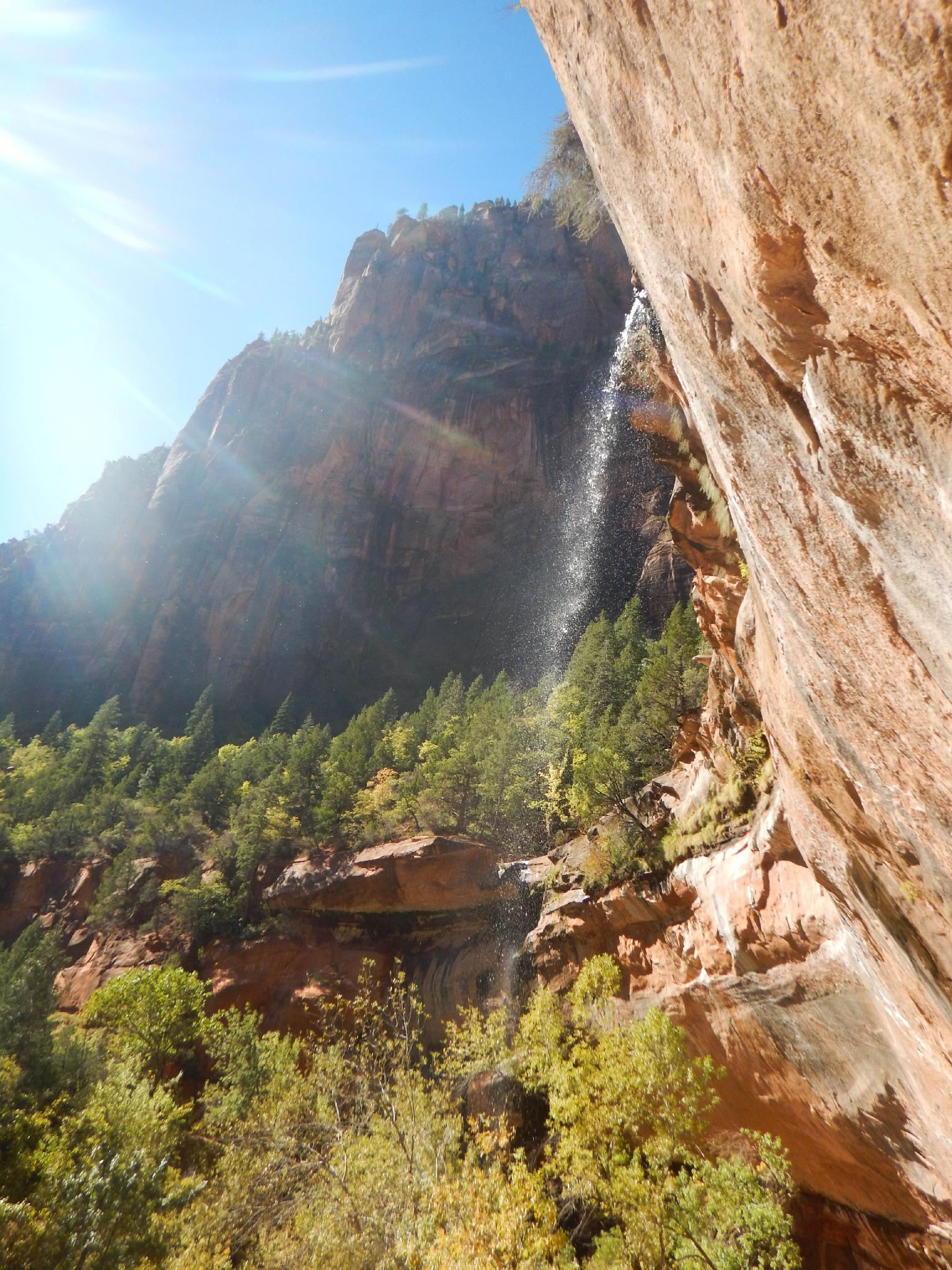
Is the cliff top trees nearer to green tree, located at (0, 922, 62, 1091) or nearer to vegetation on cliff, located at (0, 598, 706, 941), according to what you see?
vegetation on cliff, located at (0, 598, 706, 941)

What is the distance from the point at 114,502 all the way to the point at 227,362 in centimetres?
2424

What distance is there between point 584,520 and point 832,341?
52992mm

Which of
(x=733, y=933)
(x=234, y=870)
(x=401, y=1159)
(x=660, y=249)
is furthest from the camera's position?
(x=234, y=870)

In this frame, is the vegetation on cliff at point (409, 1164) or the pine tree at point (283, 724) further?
the pine tree at point (283, 724)

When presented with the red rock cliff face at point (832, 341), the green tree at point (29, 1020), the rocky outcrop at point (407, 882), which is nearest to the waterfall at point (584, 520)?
the rocky outcrop at point (407, 882)

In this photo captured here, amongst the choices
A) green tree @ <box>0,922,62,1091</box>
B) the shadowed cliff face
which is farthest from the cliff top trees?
the shadowed cliff face

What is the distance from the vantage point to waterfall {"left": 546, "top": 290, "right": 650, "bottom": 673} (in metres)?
49.3

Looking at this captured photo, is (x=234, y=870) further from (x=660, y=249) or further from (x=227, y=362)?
(x=227, y=362)

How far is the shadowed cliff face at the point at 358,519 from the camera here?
181 ft

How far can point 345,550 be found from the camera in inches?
2356

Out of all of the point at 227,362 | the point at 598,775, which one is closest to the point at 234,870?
the point at 598,775

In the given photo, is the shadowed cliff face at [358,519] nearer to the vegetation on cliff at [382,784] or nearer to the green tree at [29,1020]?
the vegetation on cliff at [382,784]

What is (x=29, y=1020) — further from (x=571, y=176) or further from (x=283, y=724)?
(x=283, y=724)

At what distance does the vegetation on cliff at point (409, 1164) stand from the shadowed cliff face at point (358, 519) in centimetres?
3691
